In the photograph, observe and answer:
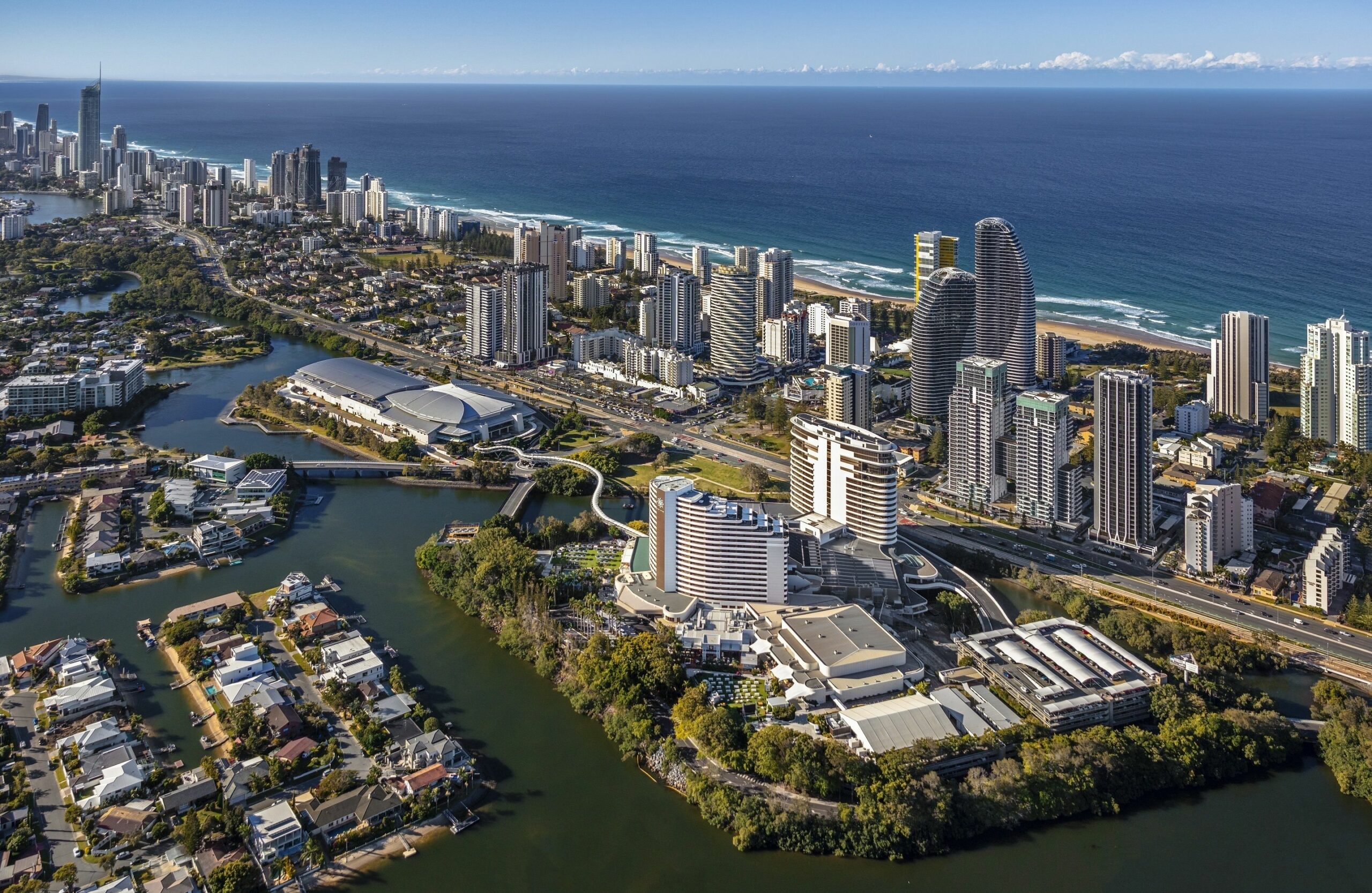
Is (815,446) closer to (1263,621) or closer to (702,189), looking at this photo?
(1263,621)

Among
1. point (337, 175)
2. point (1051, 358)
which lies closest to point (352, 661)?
point (1051, 358)

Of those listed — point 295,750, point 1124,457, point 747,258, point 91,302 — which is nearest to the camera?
point 295,750

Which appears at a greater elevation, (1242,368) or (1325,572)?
(1242,368)

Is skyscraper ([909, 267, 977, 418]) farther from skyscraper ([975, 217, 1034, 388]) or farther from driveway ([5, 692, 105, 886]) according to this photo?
driveway ([5, 692, 105, 886])

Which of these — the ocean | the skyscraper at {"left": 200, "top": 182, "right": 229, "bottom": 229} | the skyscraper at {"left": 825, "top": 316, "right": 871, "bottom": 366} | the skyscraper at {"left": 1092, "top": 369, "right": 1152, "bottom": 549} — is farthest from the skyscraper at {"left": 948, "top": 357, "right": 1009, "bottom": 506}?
the skyscraper at {"left": 200, "top": 182, "right": 229, "bottom": 229}

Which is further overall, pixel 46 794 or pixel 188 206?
pixel 188 206

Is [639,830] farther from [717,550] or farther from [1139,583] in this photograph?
[1139,583]

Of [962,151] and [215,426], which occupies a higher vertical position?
[962,151]

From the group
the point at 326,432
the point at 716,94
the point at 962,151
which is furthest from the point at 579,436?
the point at 716,94
